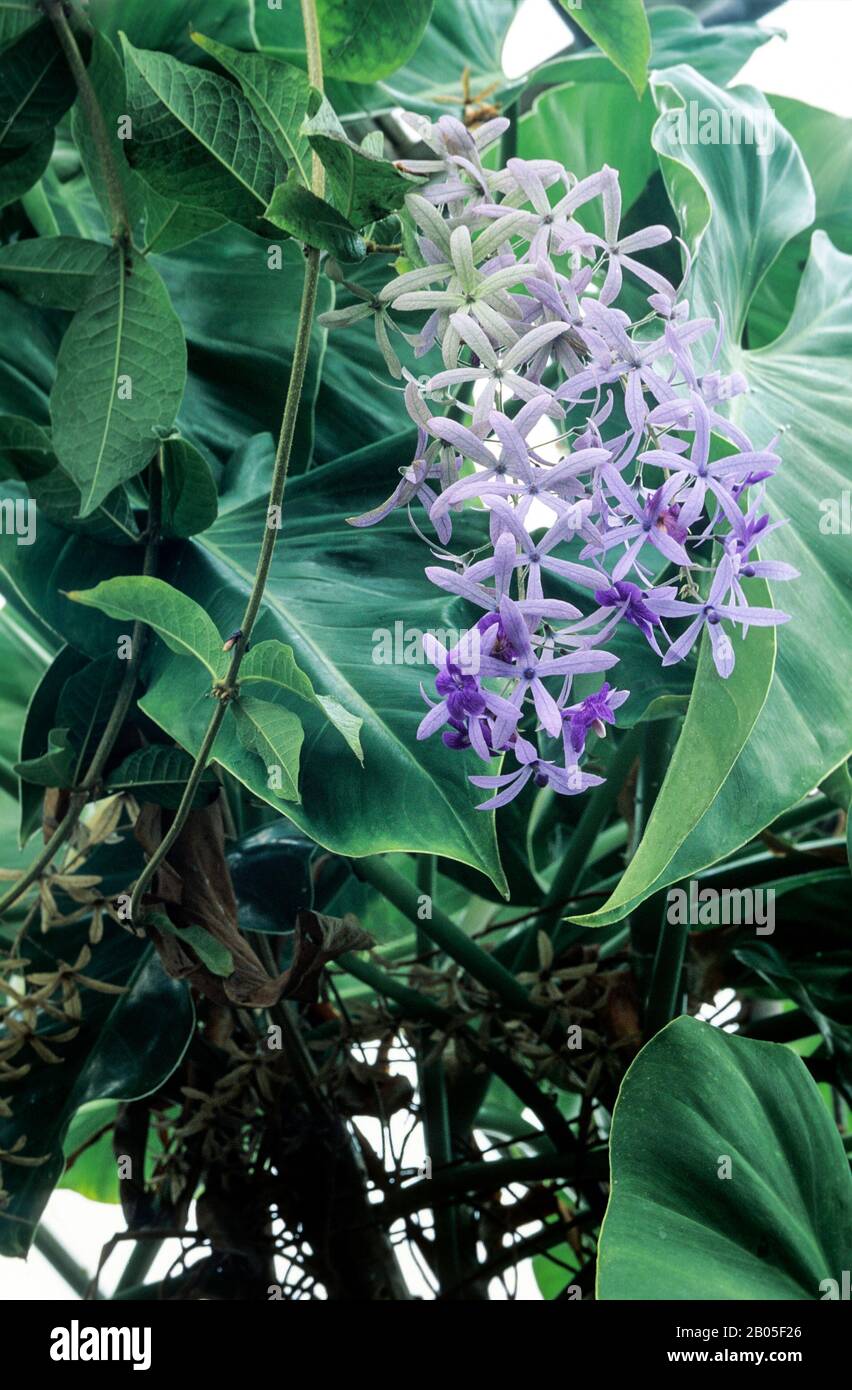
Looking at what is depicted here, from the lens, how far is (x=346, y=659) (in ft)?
1.65

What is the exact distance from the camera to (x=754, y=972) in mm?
674

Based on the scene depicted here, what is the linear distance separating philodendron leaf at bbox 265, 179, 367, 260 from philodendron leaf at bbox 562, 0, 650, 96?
154 mm

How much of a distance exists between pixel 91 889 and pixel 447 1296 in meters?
0.26

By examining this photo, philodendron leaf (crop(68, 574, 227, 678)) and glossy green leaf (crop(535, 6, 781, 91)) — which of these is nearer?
philodendron leaf (crop(68, 574, 227, 678))

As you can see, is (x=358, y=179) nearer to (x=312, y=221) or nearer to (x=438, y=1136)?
(x=312, y=221)

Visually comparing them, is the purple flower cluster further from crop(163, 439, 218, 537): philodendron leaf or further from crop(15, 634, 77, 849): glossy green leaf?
crop(15, 634, 77, 849): glossy green leaf

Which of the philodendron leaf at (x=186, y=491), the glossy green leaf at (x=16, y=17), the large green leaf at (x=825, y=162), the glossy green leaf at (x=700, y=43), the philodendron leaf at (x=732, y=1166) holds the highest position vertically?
the glossy green leaf at (x=700, y=43)

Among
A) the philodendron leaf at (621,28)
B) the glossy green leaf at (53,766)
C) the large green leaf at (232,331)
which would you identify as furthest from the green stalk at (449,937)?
the philodendron leaf at (621,28)

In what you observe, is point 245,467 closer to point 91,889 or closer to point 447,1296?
point 91,889

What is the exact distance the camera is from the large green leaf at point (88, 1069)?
574 mm

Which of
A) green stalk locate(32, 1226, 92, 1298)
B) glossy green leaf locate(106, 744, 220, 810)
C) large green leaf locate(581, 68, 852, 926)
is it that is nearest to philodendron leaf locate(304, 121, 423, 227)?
large green leaf locate(581, 68, 852, 926)

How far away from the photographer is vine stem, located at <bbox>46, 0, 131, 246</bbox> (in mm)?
481

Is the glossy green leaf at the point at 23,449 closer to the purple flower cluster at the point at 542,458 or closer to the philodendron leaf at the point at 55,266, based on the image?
the philodendron leaf at the point at 55,266
